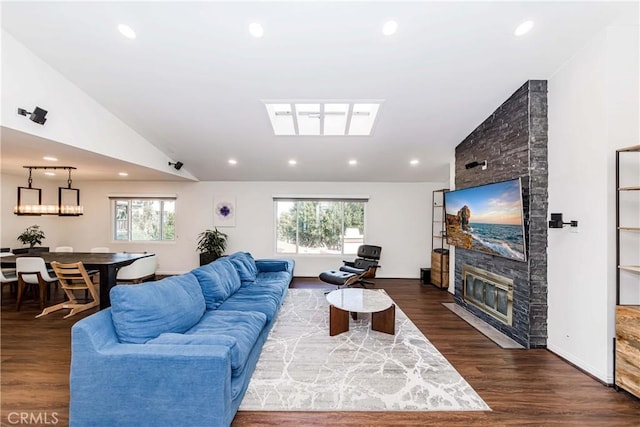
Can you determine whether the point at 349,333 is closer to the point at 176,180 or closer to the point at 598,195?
the point at 598,195

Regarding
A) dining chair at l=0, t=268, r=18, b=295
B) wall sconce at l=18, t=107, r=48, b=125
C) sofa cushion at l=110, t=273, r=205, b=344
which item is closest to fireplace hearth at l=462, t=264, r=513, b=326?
sofa cushion at l=110, t=273, r=205, b=344

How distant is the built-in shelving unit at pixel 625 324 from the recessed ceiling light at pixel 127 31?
4.62m

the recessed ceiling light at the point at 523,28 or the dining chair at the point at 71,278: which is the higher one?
the recessed ceiling light at the point at 523,28

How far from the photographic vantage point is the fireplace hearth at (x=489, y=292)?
3.56m

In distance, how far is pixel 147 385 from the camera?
5.85 feet

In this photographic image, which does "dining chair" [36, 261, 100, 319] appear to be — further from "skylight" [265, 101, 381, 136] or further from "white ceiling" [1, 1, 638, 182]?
"skylight" [265, 101, 381, 136]

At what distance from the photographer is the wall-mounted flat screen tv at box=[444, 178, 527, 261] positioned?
325 centimetres

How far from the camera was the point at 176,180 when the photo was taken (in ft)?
22.0

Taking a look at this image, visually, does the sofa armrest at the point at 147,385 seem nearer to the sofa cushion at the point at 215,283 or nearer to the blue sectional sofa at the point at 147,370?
the blue sectional sofa at the point at 147,370

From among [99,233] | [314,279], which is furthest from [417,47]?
[99,233]

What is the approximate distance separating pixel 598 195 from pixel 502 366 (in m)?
1.94

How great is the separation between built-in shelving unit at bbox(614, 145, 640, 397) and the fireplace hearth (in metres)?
1.10

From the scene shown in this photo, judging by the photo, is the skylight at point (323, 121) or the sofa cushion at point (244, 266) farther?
the skylight at point (323, 121)

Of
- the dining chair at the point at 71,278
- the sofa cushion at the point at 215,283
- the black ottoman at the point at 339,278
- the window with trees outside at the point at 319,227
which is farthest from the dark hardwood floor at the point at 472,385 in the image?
the window with trees outside at the point at 319,227
